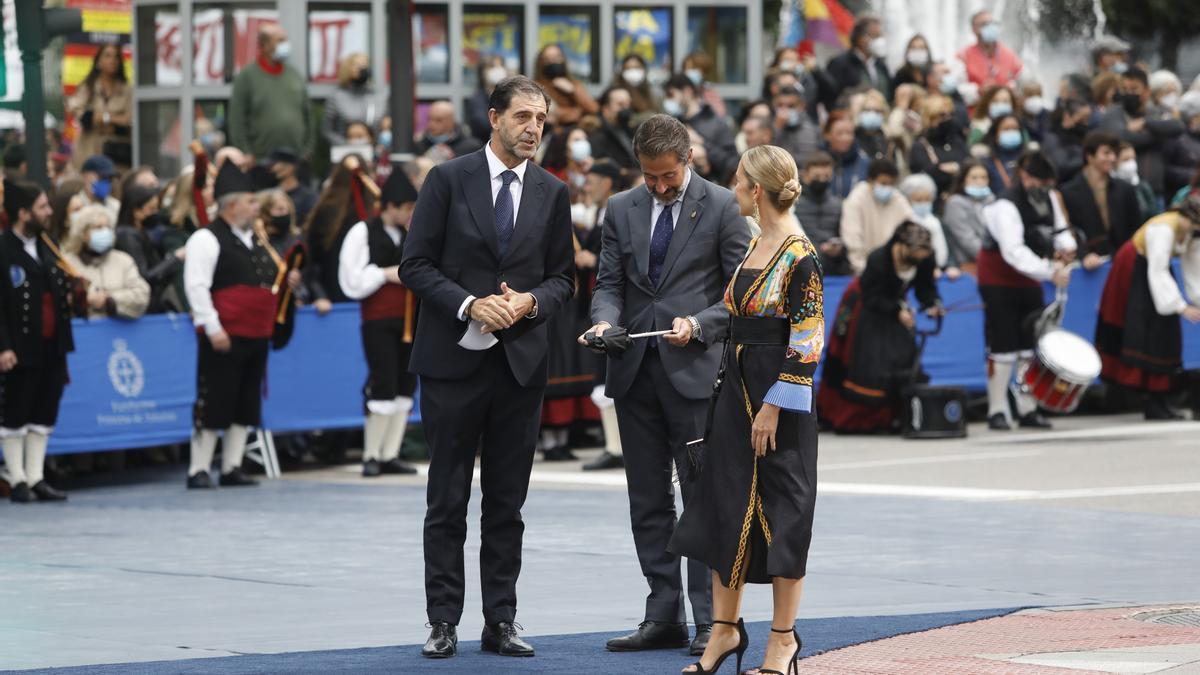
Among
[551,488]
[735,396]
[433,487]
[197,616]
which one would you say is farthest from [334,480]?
[735,396]

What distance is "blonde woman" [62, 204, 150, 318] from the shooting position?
15.4m

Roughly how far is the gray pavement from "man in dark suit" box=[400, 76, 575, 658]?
479 mm

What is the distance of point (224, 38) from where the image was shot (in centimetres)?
2159

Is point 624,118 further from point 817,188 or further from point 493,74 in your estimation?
point 817,188

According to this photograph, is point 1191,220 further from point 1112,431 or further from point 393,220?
point 393,220

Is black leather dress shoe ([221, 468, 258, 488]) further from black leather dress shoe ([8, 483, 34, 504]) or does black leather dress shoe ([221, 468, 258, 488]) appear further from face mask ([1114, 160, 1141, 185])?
face mask ([1114, 160, 1141, 185])

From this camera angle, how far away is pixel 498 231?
28.0 feet

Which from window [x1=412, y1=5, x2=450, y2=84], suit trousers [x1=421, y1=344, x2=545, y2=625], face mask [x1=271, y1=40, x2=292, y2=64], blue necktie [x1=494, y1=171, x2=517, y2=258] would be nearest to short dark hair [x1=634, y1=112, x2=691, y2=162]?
blue necktie [x1=494, y1=171, x2=517, y2=258]

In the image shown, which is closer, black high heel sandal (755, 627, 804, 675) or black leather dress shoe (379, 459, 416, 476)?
black high heel sandal (755, 627, 804, 675)

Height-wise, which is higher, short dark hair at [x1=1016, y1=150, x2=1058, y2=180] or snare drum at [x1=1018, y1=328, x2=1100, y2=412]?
short dark hair at [x1=1016, y1=150, x2=1058, y2=180]

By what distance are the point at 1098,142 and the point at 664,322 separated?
36.5 ft

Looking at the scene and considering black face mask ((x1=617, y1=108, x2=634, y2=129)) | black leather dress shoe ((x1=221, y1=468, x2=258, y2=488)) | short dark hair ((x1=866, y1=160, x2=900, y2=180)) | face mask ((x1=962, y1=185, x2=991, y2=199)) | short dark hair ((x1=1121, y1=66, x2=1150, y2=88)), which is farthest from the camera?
short dark hair ((x1=1121, y1=66, x2=1150, y2=88))

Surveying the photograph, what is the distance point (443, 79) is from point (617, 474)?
7.76 meters

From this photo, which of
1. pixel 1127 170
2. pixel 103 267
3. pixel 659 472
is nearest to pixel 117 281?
pixel 103 267
